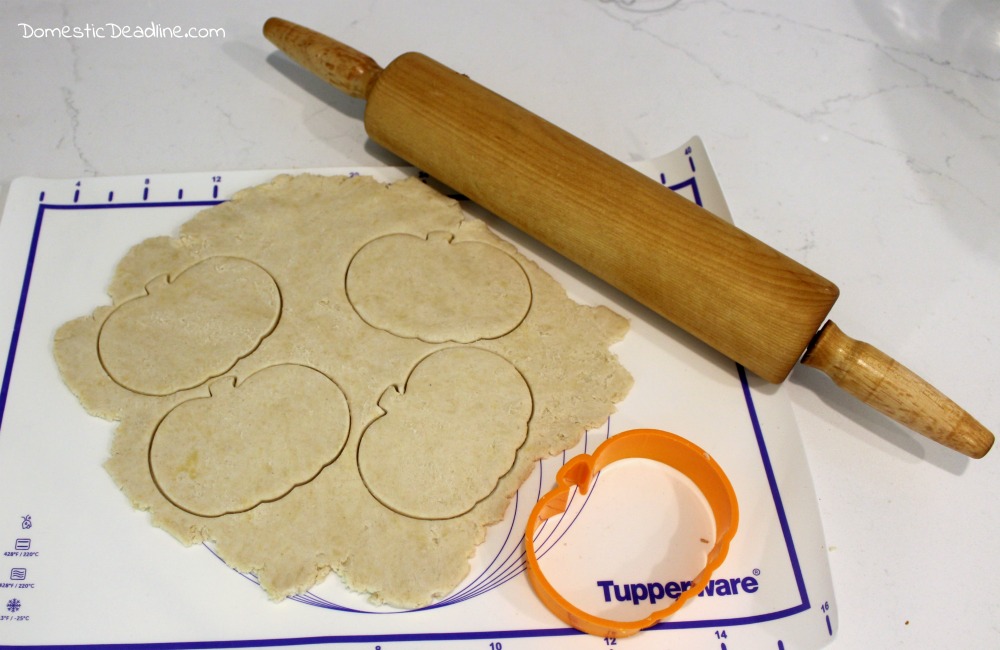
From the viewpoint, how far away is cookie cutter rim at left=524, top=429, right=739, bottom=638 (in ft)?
3.51

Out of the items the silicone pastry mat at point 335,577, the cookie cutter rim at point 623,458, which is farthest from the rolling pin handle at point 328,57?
the cookie cutter rim at point 623,458

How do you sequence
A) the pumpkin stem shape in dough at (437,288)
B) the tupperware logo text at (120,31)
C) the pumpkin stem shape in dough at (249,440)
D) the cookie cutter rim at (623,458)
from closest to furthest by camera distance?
1. the cookie cutter rim at (623,458)
2. the pumpkin stem shape in dough at (249,440)
3. the pumpkin stem shape in dough at (437,288)
4. the tupperware logo text at (120,31)

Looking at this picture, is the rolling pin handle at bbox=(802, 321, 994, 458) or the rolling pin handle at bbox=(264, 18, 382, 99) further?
the rolling pin handle at bbox=(264, 18, 382, 99)

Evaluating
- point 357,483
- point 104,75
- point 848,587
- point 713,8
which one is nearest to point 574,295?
point 357,483

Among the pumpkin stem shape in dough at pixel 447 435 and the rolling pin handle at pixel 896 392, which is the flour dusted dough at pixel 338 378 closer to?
the pumpkin stem shape in dough at pixel 447 435

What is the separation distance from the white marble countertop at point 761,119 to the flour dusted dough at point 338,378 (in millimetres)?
259

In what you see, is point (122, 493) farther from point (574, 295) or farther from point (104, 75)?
point (104, 75)

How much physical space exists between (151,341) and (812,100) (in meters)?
1.33

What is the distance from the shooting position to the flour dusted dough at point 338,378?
3.77ft

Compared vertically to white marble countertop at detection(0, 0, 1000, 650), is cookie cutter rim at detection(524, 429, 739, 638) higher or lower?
lower

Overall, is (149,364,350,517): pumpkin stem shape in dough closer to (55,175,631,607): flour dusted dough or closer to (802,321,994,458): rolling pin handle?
(55,175,631,607): flour dusted dough

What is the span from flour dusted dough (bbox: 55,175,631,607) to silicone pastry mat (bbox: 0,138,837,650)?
0.10 ft

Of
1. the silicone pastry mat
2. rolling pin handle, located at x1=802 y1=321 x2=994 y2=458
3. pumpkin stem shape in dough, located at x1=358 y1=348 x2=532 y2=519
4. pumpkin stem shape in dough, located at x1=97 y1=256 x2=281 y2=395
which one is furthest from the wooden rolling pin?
pumpkin stem shape in dough, located at x1=97 y1=256 x2=281 y2=395

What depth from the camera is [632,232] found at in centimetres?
127
